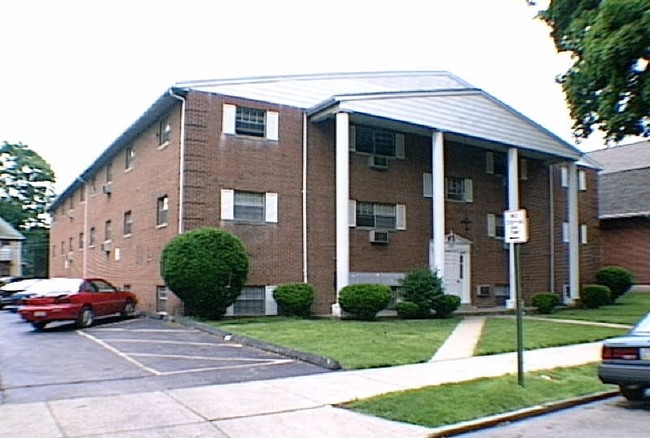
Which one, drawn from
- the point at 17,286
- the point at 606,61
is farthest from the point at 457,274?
the point at 17,286

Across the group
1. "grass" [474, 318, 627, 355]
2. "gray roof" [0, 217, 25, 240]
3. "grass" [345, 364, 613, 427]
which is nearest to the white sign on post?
"grass" [345, 364, 613, 427]

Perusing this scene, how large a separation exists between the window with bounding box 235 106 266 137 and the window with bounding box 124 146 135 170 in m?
6.75

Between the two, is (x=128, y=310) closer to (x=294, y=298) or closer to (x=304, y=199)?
(x=294, y=298)

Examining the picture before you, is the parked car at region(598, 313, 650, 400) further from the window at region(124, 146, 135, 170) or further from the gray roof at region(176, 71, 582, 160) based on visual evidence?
the window at region(124, 146, 135, 170)

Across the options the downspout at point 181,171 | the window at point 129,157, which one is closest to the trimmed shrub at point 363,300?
the downspout at point 181,171

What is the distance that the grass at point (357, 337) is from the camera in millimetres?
11336

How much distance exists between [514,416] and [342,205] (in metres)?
12.4

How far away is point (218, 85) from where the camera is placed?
19.6 m

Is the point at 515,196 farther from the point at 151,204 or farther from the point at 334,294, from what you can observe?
the point at 151,204

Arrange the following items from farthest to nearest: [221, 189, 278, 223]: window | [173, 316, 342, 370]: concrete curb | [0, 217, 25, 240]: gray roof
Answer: [0, 217, 25, 240]: gray roof → [221, 189, 278, 223]: window → [173, 316, 342, 370]: concrete curb

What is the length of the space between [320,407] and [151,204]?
51.1 feet

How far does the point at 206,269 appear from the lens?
17.1m

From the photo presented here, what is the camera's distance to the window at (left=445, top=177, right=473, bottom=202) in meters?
24.8

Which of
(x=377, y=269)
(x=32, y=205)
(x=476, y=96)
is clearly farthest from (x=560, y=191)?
(x=32, y=205)
